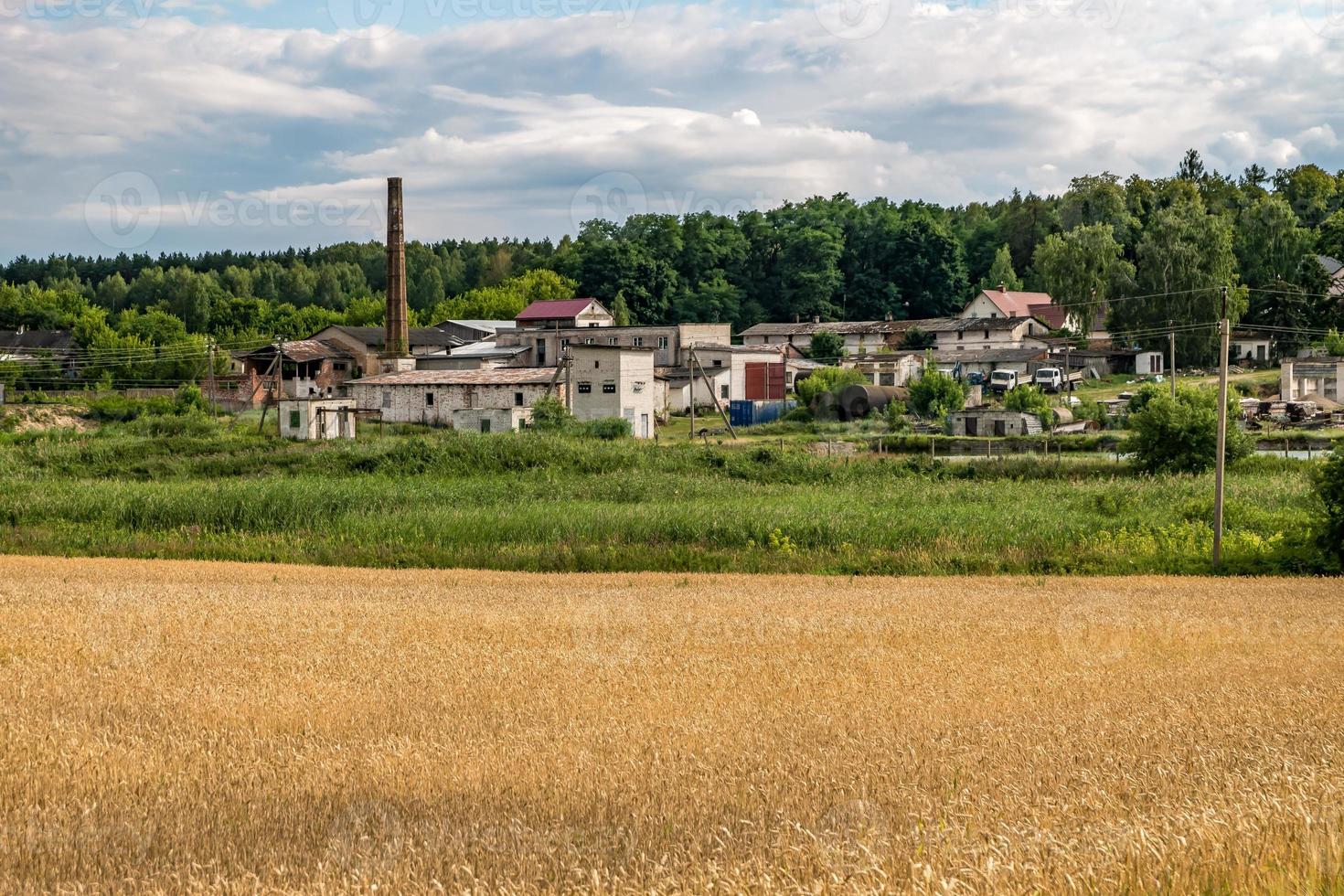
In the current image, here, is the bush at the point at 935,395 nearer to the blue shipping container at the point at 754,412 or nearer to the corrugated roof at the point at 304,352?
the blue shipping container at the point at 754,412

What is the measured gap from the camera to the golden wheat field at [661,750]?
5.56m

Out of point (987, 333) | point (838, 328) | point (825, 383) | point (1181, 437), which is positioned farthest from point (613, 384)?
point (838, 328)

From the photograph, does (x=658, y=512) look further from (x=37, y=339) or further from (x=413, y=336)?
(x=37, y=339)

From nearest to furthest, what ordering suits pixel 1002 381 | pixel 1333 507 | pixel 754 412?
pixel 1333 507
pixel 754 412
pixel 1002 381

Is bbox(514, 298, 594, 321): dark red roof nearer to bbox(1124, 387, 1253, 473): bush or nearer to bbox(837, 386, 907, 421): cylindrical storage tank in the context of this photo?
bbox(837, 386, 907, 421): cylindrical storage tank

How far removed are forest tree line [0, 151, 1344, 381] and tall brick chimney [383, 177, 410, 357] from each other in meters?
19.5

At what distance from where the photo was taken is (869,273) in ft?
398

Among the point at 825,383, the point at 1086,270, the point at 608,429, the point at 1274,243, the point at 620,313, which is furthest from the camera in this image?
the point at 620,313

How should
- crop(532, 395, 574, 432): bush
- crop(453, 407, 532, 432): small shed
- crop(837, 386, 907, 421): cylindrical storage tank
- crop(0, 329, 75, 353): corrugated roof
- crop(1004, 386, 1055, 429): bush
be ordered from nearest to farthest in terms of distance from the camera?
crop(532, 395, 574, 432): bush < crop(1004, 386, 1055, 429): bush < crop(453, 407, 532, 432): small shed < crop(837, 386, 907, 421): cylindrical storage tank < crop(0, 329, 75, 353): corrugated roof

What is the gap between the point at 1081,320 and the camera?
291ft

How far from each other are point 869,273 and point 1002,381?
47505 millimetres

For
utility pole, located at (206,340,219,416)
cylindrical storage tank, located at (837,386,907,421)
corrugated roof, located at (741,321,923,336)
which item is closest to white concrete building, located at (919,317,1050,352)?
corrugated roof, located at (741,321,923,336)

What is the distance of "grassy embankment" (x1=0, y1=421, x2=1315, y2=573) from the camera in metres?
29.0

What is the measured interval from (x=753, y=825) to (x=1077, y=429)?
5599cm
